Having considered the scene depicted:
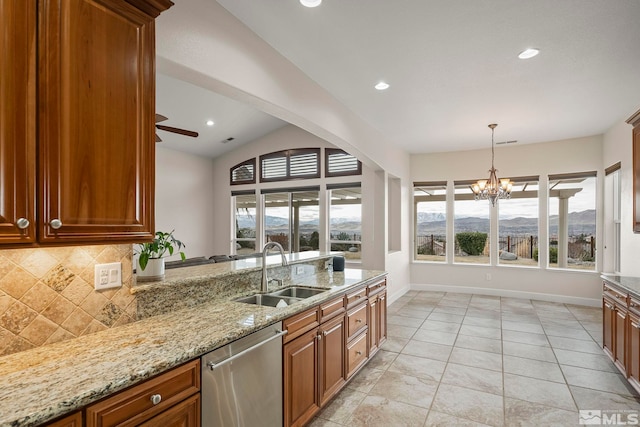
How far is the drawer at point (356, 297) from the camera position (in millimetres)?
2918

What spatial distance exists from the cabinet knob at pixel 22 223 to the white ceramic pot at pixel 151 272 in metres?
0.91

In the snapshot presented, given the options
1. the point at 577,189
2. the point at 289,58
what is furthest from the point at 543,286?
the point at 289,58

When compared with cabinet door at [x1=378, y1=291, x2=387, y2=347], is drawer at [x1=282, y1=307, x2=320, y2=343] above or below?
above

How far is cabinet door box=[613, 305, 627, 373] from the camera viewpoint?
2965mm

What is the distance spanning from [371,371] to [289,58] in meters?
3.08

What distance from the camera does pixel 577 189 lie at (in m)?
6.00

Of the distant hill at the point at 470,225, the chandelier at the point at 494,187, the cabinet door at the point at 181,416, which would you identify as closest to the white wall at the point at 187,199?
the distant hill at the point at 470,225

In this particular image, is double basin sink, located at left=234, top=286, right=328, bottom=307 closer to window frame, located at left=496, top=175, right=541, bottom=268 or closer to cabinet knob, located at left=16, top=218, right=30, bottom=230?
cabinet knob, located at left=16, top=218, right=30, bottom=230

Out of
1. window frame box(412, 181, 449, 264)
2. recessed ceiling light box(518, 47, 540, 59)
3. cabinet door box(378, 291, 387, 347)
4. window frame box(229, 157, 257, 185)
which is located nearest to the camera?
recessed ceiling light box(518, 47, 540, 59)

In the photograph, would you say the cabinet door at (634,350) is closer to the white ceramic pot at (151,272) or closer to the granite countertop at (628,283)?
the granite countertop at (628,283)

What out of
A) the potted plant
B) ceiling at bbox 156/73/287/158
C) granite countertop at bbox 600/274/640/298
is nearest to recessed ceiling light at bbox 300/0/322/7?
the potted plant

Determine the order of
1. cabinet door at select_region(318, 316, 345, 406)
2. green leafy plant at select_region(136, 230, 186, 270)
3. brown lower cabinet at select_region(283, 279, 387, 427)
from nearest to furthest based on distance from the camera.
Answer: green leafy plant at select_region(136, 230, 186, 270)
brown lower cabinet at select_region(283, 279, 387, 427)
cabinet door at select_region(318, 316, 345, 406)

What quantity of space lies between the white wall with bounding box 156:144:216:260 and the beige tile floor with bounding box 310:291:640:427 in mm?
5004

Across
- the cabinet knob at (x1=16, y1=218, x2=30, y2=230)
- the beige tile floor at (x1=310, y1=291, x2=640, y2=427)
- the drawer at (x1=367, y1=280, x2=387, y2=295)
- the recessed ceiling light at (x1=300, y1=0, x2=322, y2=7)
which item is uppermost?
the recessed ceiling light at (x1=300, y1=0, x2=322, y2=7)
